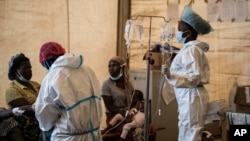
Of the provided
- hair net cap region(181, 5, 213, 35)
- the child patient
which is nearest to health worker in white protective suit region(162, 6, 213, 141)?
hair net cap region(181, 5, 213, 35)

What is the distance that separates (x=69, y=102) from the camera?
233 cm

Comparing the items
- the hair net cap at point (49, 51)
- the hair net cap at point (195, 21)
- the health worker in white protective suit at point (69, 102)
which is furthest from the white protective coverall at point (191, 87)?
the hair net cap at point (49, 51)

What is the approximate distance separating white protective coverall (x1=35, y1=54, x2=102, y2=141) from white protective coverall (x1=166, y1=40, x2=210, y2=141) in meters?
0.97

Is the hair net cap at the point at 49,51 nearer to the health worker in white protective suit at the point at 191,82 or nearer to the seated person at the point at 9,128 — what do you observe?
the seated person at the point at 9,128

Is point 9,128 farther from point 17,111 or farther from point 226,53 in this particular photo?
point 226,53

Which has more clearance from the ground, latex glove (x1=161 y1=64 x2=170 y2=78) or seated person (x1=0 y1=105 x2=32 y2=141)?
latex glove (x1=161 y1=64 x2=170 y2=78)

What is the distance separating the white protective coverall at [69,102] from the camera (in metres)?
2.35

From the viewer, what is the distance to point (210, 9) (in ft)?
14.0

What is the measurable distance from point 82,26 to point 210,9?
1.55 m

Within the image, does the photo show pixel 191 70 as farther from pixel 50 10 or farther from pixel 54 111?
pixel 50 10

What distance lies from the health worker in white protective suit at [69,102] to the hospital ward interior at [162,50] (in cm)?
57

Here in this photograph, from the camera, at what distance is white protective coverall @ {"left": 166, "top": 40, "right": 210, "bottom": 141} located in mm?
3188

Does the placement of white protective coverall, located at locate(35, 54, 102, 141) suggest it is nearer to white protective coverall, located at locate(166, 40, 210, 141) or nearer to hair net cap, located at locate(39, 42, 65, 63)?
hair net cap, located at locate(39, 42, 65, 63)

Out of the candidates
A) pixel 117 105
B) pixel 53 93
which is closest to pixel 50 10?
pixel 117 105
